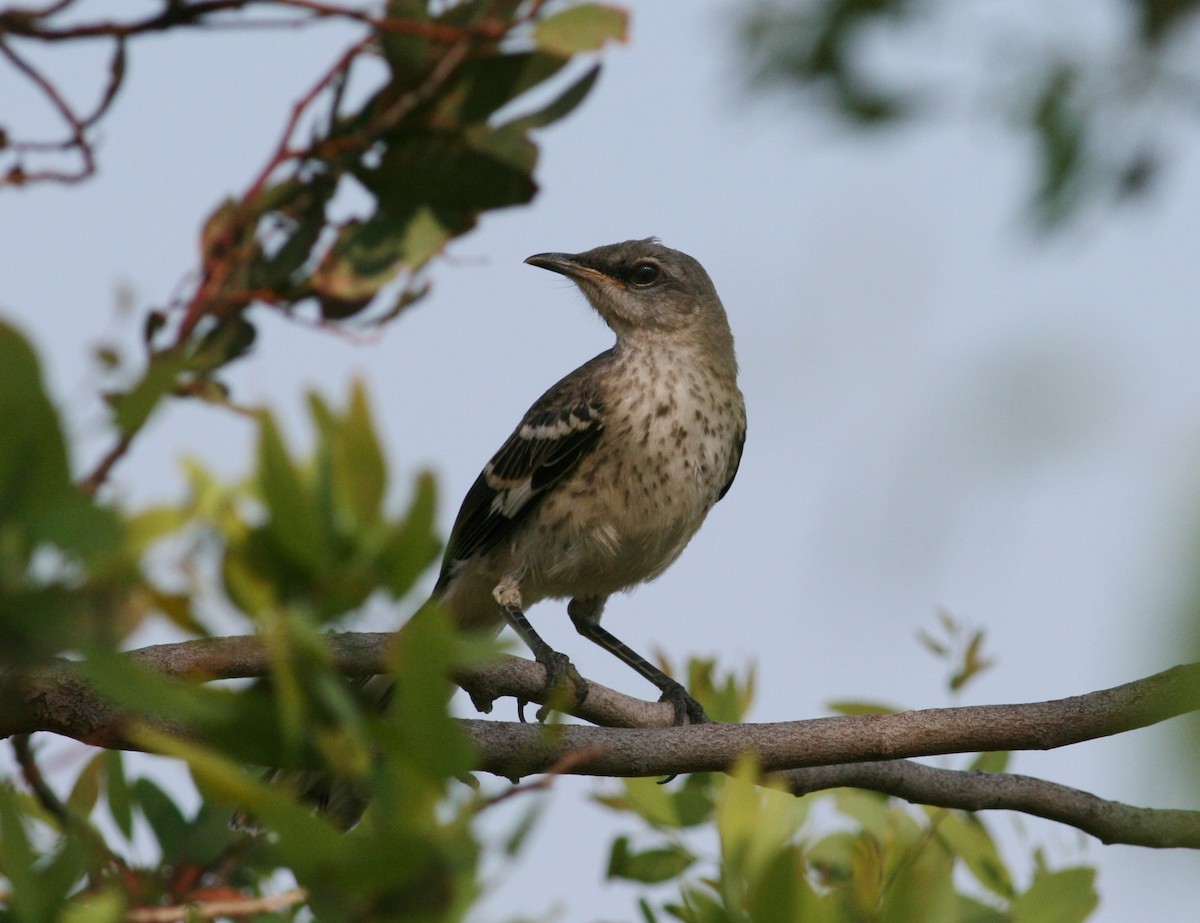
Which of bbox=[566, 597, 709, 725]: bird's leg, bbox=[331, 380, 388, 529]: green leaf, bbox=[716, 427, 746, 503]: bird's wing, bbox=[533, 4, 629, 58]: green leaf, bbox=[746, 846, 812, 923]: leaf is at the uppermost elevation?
bbox=[716, 427, 746, 503]: bird's wing

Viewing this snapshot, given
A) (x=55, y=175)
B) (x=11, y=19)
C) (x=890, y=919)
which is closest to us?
(x=890, y=919)

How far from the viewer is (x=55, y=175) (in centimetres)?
241

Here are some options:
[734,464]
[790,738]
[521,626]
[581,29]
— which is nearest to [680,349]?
[734,464]

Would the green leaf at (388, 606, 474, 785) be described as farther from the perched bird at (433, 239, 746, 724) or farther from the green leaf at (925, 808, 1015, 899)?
the perched bird at (433, 239, 746, 724)

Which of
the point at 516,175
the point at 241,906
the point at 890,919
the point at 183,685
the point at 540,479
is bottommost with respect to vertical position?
the point at 241,906

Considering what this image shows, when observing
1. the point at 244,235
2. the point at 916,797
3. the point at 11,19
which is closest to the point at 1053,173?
the point at 244,235

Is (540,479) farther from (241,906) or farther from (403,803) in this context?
(403,803)

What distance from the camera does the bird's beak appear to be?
6945 millimetres

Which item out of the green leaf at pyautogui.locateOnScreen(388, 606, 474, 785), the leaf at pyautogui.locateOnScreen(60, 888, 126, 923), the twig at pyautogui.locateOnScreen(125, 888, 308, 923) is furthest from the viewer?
the twig at pyautogui.locateOnScreen(125, 888, 308, 923)

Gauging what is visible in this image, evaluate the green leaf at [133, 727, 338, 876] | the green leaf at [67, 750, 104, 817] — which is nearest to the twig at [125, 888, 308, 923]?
the green leaf at [133, 727, 338, 876]

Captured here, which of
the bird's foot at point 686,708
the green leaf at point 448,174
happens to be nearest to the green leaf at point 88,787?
the green leaf at point 448,174

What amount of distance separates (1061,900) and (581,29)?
2024 millimetres

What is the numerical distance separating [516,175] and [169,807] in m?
1.46

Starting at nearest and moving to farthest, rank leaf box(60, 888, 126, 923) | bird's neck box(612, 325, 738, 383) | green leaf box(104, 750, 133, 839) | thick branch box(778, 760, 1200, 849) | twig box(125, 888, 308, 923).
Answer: leaf box(60, 888, 126, 923) → twig box(125, 888, 308, 923) → green leaf box(104, 750, 133, 839) → thick branch box(778, 760, 1200, 849) → bird's neck box(612, 325, 738, 383)
